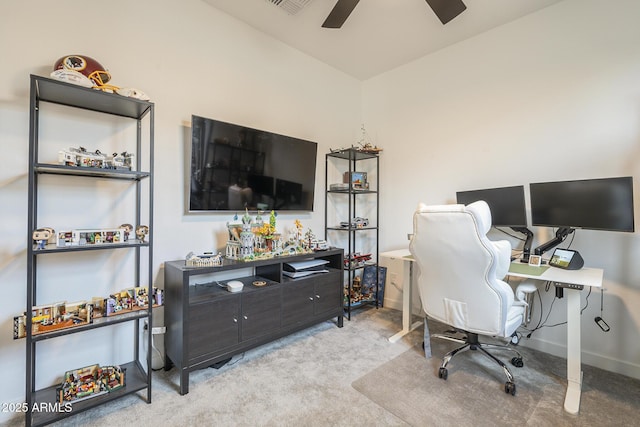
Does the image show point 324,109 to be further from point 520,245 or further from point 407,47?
point 520,245

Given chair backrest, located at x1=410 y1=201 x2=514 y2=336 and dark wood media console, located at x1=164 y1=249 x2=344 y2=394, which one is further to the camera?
dark wood media console, located at x1=164 y1=249 x2=344 y2=394

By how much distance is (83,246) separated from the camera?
154 cm

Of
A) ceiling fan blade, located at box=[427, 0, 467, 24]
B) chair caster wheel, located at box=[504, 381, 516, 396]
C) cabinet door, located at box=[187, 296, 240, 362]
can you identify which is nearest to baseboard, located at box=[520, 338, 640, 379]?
chair caster wheel, located at box=[504, 381, 516, 396]

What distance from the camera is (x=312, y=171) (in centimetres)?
313

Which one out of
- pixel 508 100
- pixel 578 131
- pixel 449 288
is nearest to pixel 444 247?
pixel 449 288

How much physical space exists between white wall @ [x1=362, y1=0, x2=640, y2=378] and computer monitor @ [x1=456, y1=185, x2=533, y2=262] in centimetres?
19

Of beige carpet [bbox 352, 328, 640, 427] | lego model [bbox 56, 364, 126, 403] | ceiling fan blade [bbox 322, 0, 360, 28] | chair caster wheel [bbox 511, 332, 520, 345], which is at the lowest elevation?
beige carpet [bbox 352, 328, 640, 427]

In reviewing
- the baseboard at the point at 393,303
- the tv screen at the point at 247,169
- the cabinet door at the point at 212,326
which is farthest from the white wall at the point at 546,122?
the cabinet door at the point at 212,326

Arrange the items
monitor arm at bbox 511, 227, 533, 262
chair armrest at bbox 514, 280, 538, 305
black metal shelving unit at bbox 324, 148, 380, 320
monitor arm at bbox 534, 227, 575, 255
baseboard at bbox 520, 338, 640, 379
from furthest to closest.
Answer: black metal shelving unit at bbox 324, 148, 380, 320 → monitor arm at bbox 511, 227, 533, 262 → monitor arm at bbox 534, 227, 575, 255 → baseboard at bbox 520, 338, 640, 379 → chair armrest at bbox 514, 280, 538, 305

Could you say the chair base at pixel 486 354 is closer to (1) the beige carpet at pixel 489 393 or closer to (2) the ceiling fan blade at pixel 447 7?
(1) the beige carpet at pixel 489 393

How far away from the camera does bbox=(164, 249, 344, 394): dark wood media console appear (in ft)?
6.17

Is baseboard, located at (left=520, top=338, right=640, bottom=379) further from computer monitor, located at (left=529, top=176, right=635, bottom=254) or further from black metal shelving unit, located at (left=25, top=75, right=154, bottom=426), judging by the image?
black metal shelving unit, located at (left=25, top=75, right=154, bottom=426)

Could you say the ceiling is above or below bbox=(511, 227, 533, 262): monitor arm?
above

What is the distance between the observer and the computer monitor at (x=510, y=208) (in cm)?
237
